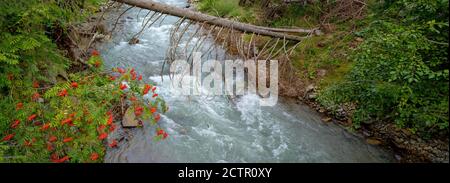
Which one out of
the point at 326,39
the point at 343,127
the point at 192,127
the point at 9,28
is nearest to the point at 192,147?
the point at 192,127

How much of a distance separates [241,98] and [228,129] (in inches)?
47.1

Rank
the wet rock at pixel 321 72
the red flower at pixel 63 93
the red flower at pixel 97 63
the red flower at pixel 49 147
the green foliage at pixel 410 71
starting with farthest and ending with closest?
the wet rock at pixel 321 72 → the red flower at pixel 97 63 → the red flower at pixel 63 93 → the red flower at pixel 49 147 → the green foliage at pixel 410 71

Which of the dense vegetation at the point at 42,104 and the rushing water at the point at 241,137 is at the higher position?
the dense vegetation at the point at 42,104

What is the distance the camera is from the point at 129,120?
5711mm

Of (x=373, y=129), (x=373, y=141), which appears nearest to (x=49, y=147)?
(x=373, y=141)

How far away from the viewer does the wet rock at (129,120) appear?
5660 mm

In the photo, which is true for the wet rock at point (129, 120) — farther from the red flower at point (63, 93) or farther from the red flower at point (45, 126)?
the red flower at point (45, 126)

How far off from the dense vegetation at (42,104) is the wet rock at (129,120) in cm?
15

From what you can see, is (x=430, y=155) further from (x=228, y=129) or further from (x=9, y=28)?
(x=9, y=28)

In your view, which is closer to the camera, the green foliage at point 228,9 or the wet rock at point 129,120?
the wet rock at point 129,120

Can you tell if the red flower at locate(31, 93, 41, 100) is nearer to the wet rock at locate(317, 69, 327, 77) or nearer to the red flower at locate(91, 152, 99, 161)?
the red flower at locate(91, 152, 99, 161)

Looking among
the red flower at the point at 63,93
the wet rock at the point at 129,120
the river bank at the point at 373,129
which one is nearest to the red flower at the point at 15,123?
the red flower at the point at 63,93

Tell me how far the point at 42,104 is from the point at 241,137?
3410 mm

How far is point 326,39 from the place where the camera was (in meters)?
7.62
